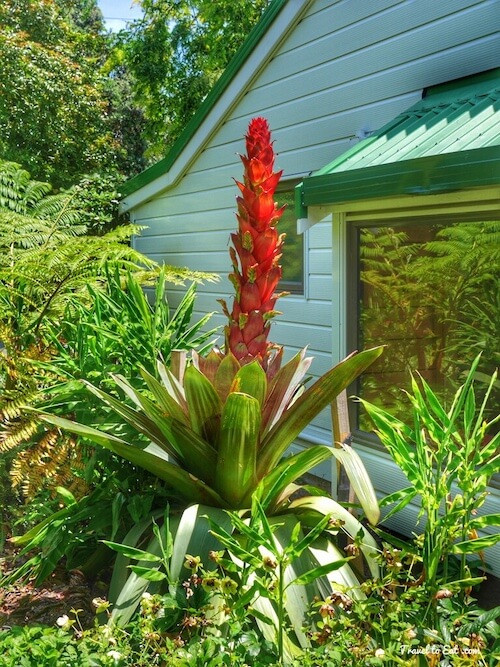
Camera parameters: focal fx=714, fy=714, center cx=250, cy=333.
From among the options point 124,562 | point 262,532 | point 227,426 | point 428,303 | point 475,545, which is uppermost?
point 428,303

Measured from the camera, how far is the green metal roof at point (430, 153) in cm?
337

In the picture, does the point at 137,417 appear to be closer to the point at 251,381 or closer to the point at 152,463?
the point at 152,463

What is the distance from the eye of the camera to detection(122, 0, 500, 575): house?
3.84 m

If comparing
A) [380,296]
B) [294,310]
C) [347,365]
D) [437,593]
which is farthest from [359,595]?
[294,310]

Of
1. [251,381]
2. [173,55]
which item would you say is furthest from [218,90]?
[173,55]

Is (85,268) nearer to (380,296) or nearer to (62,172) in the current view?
(380,296)

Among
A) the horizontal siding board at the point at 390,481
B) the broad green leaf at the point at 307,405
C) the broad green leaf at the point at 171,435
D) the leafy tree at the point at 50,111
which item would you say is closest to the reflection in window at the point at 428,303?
the horizontal siding board at the point at 390,481

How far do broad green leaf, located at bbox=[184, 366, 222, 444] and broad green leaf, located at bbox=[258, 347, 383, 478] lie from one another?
0.26 m

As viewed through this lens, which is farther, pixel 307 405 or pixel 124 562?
pixel 307 405

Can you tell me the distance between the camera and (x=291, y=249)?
644cm

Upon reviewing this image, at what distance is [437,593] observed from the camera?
227cm

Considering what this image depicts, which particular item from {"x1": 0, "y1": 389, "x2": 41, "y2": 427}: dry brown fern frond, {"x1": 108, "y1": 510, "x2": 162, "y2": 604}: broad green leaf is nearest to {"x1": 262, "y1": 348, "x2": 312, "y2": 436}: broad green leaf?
{"x1": 108, "y1": 510, "x2": 162, "y2": 604}: broad green leaf

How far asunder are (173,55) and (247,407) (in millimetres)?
20760

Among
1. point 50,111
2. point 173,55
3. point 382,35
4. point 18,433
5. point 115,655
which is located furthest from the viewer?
point 173,55
